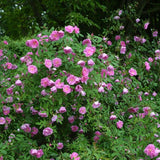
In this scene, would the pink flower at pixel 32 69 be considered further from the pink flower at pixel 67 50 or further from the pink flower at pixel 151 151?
the pink flower at pixel 151 151

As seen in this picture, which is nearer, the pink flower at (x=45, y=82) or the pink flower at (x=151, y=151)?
the pink flower at (x=151, y=151)

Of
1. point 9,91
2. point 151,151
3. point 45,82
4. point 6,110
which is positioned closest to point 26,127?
point 6,110

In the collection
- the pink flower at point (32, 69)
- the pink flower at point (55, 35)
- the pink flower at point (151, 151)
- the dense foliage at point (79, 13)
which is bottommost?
the dense foliage at point (79, 13)

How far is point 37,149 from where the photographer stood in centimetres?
216

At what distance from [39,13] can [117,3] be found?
5.99ft

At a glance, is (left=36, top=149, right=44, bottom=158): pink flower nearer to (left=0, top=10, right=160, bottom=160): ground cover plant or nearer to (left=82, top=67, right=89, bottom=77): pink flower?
(left=0, top=10, right=160, bottom=160): ground cover plant

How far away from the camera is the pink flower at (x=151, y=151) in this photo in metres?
1.70

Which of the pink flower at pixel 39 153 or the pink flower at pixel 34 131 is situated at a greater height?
the pink flower at pixel 39 153

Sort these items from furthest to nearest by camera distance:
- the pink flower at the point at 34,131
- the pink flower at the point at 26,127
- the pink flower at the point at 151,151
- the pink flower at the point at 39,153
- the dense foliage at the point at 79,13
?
the dense foliage at the point at 79,13
the pink flower at the point at 34,131
the pink flower at the point at 26,127
the pink flower at the point at 39,153
the pink flower at the point at 151,151

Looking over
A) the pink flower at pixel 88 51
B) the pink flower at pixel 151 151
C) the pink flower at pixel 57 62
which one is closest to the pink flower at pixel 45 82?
the pink flower at pixel 57 62

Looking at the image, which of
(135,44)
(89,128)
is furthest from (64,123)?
(135,44)

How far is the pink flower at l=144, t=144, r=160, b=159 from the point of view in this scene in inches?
67.1

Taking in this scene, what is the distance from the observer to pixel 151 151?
1710mm

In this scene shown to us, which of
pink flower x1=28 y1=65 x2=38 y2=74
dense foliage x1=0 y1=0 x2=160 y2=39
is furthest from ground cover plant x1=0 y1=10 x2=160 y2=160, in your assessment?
dense foliage x1=0 y1=0 x2=160 y2=39
